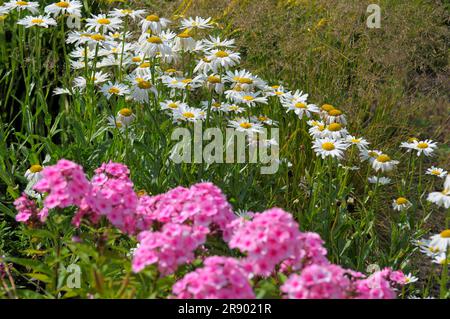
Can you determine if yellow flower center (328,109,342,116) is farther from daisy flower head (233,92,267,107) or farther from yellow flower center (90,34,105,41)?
yellow flower center (90,34,105,41)

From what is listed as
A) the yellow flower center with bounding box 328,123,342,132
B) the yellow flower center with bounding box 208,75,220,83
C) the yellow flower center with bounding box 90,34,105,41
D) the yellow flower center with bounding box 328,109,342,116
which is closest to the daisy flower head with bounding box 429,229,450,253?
the yellow flower center with bounding box 328,123,342,132

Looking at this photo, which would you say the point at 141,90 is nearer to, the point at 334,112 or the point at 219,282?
the point at 334,112

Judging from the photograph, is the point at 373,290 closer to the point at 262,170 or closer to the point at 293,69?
the point at 262,170

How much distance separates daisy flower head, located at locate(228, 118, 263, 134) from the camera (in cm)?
332

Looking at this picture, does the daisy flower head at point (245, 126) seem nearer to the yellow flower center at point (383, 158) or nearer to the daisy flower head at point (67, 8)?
the yellow flower center at point (383, 158)

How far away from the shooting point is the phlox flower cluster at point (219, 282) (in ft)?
5.92

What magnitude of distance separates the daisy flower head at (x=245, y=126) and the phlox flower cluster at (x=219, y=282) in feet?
4.97

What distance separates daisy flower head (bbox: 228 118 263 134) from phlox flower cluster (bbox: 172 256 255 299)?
59.6 inches

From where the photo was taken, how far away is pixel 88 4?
544cm

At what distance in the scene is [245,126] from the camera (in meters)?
3.36

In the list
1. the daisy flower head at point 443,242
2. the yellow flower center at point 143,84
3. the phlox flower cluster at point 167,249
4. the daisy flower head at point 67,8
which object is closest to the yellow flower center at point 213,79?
the yellow flower center at point 143,84

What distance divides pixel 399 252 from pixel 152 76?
1.29 m

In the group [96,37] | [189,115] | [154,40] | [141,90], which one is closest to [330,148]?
[189,115]
